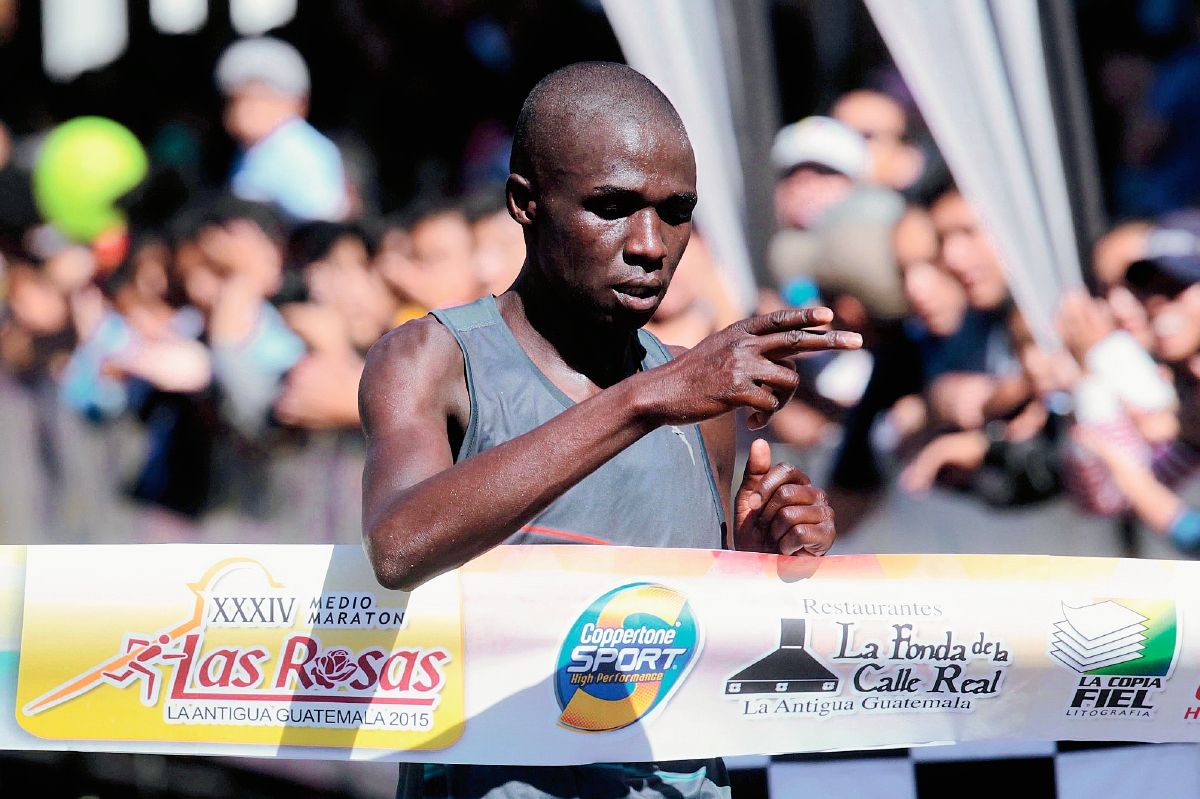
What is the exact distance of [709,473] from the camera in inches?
79.8

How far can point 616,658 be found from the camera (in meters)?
1.98

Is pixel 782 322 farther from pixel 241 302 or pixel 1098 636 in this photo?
→ pixel 241 302

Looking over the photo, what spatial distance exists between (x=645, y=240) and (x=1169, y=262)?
2586mm

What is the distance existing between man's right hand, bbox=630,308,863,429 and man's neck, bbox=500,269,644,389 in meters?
0.38

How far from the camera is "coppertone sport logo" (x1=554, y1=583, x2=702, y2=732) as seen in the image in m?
1.96

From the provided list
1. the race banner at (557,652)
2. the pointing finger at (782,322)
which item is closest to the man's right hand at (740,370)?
the pointing finger at (782,322)

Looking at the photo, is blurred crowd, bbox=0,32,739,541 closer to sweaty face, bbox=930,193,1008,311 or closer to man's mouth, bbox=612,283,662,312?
sweaty face, bbox=930,193,1008,311

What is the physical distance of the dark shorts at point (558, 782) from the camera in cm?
183

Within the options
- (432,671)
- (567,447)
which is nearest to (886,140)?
(432,671)

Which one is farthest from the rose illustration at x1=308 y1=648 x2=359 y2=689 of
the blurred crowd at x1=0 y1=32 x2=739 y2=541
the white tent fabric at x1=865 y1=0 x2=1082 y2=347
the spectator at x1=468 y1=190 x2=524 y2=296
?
the white tent fabric at x1=865 y1=0 x2=1082 y2=347

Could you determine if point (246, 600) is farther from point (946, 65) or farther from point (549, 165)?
point (946, 65)

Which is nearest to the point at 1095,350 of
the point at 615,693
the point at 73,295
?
the point at 615,693

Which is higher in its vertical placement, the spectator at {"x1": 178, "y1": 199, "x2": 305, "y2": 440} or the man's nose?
the spectator at {"x1": 178, "y1": 199, "x2": 305, "y2": 440}

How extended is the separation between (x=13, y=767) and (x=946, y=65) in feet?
12.1
